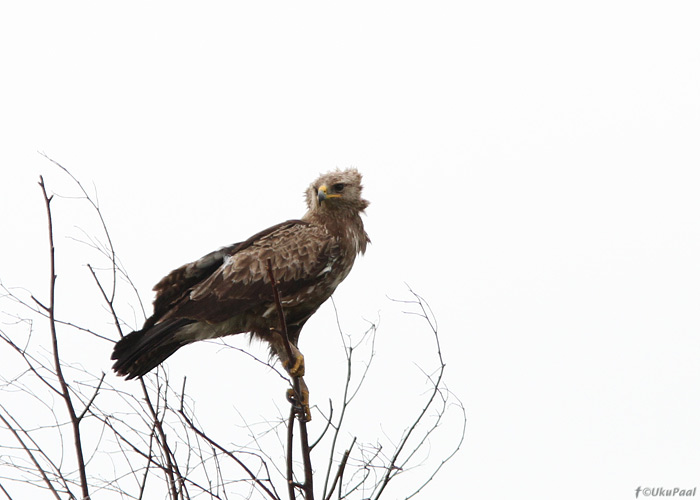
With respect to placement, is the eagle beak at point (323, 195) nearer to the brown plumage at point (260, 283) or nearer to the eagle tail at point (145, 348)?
the brown plumage at point (260, 283)

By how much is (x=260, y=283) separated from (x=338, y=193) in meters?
1.07

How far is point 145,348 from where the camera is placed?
17.6 ft

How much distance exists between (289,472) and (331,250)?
2.55m

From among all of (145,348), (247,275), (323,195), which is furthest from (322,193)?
(145,348)

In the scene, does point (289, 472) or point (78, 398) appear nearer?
point (289, 472)

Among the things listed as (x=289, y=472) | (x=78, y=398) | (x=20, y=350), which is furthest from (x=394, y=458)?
(x=20, y=350)

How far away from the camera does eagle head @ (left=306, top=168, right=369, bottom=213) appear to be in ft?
21.2

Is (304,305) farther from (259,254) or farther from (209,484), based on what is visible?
(209,484)

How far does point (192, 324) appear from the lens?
Result: 18.8ft

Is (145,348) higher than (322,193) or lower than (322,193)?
lower

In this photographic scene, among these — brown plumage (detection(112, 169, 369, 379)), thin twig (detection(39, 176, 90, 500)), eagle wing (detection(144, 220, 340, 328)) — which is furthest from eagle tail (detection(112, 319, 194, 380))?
thin twig (detection(39, 176, 90, 500))

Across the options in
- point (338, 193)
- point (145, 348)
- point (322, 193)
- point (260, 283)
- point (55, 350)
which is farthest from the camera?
point (338, 193)

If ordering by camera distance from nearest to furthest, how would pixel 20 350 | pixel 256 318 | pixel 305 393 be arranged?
1. pixel 20 350
2. pixel 305 393
3. pixel 256 318

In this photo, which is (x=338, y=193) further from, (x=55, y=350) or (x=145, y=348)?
(x=55, y=350)
